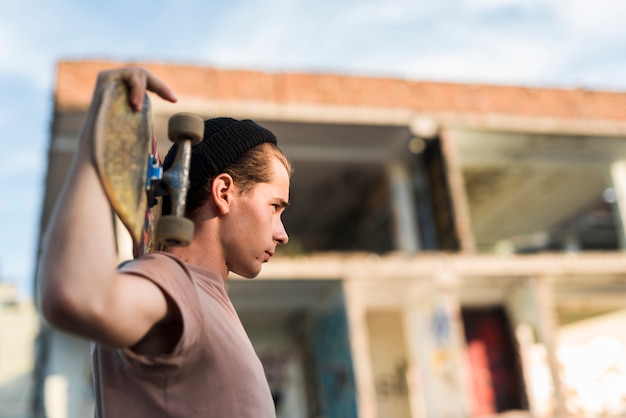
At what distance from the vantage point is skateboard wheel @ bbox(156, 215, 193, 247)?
4.41 feet

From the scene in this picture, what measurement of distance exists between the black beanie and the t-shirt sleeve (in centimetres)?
32

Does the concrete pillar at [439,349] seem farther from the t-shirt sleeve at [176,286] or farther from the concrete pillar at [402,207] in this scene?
the t-shirt sleeve at [176,286]

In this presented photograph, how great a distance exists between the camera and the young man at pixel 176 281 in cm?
109

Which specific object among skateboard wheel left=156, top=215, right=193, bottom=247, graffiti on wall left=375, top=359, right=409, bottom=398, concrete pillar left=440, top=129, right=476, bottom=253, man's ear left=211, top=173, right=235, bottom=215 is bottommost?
skateboard wheel left=156, top=215, right=193, bottom=247

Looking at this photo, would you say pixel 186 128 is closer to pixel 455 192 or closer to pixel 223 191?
pixel 223 191

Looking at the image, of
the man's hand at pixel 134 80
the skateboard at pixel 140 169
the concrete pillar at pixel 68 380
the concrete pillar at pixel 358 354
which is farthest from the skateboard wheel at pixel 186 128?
the concrete pillar at pixel 68 380

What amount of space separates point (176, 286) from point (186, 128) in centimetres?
34

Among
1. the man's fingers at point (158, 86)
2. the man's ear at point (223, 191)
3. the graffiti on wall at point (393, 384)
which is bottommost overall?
the man's ear at point (223, 191)

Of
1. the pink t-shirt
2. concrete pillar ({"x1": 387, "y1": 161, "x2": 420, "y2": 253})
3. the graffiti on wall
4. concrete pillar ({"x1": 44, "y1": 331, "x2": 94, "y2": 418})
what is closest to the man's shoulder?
the pink t-shirt

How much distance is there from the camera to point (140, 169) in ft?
4.33

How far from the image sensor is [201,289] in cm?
146

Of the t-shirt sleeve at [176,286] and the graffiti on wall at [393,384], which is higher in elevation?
the graffiti on wall at [393,384]

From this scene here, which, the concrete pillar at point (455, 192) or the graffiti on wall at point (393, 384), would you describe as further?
the graffiti on wall at point (393, 384)

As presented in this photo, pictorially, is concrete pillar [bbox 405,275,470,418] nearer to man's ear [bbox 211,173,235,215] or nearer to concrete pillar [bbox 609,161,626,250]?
concrete pillar [bbox 609,161,626,250]
